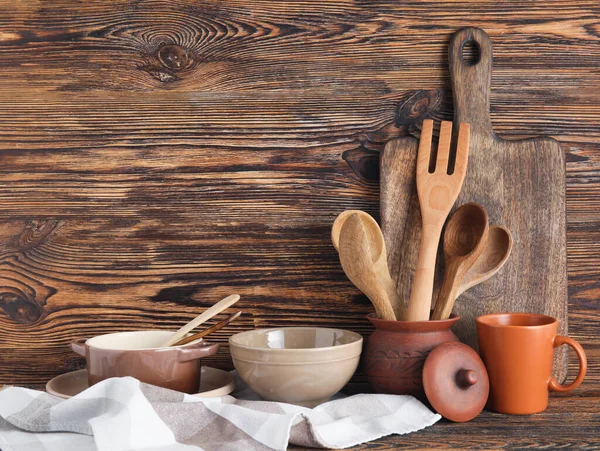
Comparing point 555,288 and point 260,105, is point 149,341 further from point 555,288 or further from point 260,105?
point 555,288

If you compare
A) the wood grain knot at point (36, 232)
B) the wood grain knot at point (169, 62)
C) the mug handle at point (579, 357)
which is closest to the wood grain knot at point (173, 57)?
the wood grain knot at point (169, 62)

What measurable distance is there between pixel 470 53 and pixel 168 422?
0.67 metres

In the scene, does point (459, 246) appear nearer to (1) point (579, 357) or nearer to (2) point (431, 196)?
(2) point (431, 196)

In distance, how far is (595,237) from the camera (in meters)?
0.96

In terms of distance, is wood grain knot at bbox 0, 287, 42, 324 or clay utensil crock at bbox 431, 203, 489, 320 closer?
clay utensil crock at bbox 431, 203, 489, 320

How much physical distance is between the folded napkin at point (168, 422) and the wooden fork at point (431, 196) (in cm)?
15

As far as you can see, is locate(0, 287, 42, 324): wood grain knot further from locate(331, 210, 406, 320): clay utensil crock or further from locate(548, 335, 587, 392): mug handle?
locate(548, 335, 587, 392): mug handle

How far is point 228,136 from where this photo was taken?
3.16 feet

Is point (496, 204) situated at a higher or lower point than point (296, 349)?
higher

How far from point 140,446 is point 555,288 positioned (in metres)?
0.61

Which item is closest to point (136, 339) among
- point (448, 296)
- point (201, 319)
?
point (201, 319)

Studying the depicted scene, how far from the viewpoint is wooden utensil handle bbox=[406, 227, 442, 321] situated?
0.84 meters

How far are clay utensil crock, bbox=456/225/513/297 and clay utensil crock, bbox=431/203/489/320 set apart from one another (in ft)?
0.06

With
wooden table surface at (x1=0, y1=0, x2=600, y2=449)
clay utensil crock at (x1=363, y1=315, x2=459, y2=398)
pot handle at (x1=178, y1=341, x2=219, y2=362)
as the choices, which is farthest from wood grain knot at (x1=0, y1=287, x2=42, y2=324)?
clay utensil crock at (x1=363, y1=315, x2=459, y2=398)
